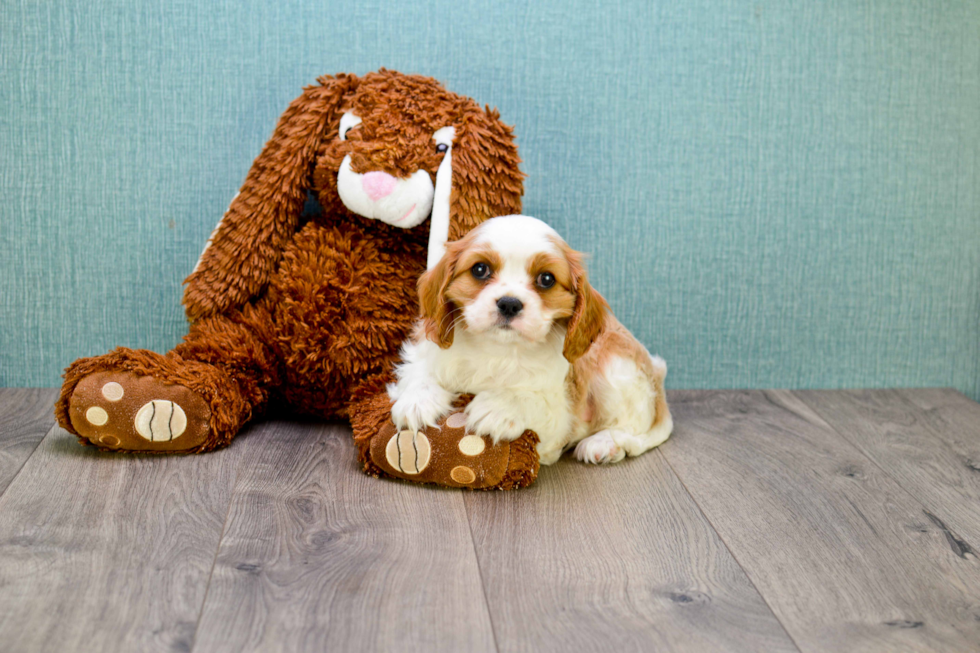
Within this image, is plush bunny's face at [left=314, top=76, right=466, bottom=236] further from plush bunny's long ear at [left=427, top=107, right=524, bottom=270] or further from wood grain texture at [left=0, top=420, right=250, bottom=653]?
wood grain texture at [left=0, top=420, right=250, bottom=653]

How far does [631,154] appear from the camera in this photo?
6.58ft

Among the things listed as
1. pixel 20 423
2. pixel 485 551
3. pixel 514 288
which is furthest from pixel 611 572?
pixel 20 423

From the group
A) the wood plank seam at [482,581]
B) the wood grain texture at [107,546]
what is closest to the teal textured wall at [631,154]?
the wood grain texture at [107,546]

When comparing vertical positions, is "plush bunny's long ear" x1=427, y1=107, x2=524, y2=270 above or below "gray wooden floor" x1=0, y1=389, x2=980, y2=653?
above

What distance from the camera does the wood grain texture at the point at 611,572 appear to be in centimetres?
110

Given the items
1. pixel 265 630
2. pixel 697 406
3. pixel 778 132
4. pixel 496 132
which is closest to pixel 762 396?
pixel 697 406

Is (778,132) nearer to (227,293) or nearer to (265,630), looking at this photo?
(227,293)

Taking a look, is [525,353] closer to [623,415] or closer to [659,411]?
→ [623,415]

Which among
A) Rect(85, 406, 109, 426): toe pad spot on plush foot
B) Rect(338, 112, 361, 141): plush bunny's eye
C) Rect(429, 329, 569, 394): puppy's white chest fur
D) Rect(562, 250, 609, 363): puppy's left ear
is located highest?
Rect(338, 112, 361, 141): plush bunny's eye

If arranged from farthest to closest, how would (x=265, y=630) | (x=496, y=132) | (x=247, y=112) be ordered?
(x=247, y=112), (x=496, y=132), (x=265, y=630)

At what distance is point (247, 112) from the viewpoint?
1.91 meters

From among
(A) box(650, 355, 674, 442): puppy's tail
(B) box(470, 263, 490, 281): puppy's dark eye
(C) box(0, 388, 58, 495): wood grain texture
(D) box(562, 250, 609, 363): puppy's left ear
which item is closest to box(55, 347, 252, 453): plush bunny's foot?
(C) box(0, 388, 58, 495): wood grain texture

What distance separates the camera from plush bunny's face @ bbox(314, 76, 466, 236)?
1.62 m

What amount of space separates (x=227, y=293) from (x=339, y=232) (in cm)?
26
